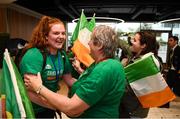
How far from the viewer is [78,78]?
6.12 feet

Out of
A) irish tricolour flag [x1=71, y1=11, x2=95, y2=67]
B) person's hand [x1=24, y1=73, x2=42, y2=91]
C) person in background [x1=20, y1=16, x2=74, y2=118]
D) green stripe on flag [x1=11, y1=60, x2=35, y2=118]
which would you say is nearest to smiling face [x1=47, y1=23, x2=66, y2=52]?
person in background [x1=20, y1=16, x2=74, y2=118]

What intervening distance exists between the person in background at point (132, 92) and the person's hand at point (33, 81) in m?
0.87

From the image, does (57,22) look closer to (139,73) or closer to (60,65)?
(60,65)

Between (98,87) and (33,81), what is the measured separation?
406 mm

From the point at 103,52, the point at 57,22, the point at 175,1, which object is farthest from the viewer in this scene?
the point at 175,1

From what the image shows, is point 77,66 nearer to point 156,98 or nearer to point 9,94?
point 156,98

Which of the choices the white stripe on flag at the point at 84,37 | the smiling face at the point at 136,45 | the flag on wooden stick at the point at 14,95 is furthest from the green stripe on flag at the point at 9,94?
the smiling face at the point at 136,45

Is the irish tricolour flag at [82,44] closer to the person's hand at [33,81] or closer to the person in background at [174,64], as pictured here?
the person's hand at [33,81]

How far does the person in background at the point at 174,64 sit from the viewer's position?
5695 mm

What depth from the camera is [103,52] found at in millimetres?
1465

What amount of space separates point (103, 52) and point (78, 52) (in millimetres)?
853

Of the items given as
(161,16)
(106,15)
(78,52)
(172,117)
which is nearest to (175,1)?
(161,16)

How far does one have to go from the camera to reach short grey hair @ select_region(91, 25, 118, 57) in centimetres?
145

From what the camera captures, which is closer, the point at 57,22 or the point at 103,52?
the point at 103,52
